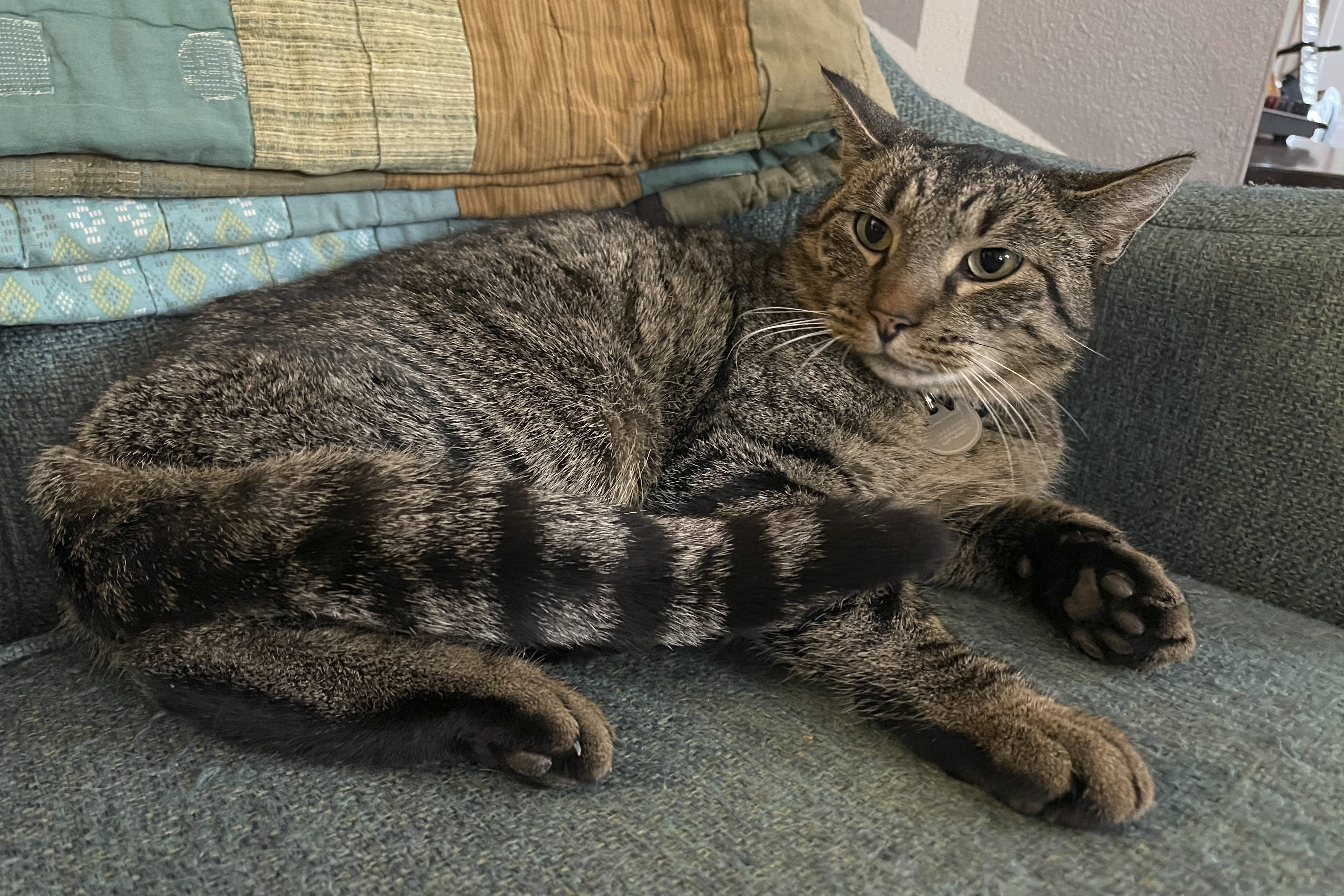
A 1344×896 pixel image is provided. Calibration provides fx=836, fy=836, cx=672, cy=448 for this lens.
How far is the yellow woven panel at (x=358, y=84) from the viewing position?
1.20 metres

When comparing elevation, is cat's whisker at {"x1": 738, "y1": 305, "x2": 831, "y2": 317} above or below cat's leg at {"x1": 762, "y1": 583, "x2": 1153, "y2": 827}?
above

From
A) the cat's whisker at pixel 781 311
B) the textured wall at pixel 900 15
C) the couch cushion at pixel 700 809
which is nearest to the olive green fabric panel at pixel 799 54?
the cat's whisker at pixel 781 311

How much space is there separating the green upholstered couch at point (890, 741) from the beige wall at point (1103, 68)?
105cm

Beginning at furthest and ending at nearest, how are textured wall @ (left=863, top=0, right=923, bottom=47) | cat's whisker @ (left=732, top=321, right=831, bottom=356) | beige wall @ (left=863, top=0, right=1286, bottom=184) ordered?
1. textured wall @ (left=863, top=0, right=923, bottom=47)
2. beige wall @ (left=863, top=0, right=1286, bottom=184)
3. cat's whisker @ (left=732, top=321, right=831, bottom=356)

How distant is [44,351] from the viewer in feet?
3.83

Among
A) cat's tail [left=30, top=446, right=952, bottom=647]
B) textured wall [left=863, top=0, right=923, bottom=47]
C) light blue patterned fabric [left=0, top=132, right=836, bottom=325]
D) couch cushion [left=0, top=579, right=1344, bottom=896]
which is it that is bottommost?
couch cushion [left=0, top=579, right=1344, bottom=896]

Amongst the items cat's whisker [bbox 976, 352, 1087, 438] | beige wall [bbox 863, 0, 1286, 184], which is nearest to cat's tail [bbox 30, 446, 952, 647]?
cat's whisker [bbox 976, 352, 1087, 438]

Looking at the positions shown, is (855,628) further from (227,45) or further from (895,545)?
(227,45)

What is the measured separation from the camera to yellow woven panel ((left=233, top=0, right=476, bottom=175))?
3.95 feet

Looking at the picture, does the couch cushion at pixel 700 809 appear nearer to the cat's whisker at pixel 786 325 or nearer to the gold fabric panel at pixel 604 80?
the cat's whisker at pixel 786 325

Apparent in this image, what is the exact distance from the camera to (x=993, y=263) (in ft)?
3.99

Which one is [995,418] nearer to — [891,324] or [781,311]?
[891,324]

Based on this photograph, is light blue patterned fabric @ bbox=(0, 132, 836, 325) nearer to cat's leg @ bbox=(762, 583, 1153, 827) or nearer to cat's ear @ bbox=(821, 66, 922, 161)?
cat's ear @ bbox=(821, 66, 922, 161)

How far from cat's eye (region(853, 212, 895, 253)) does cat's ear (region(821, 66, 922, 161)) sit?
141 millimetres
